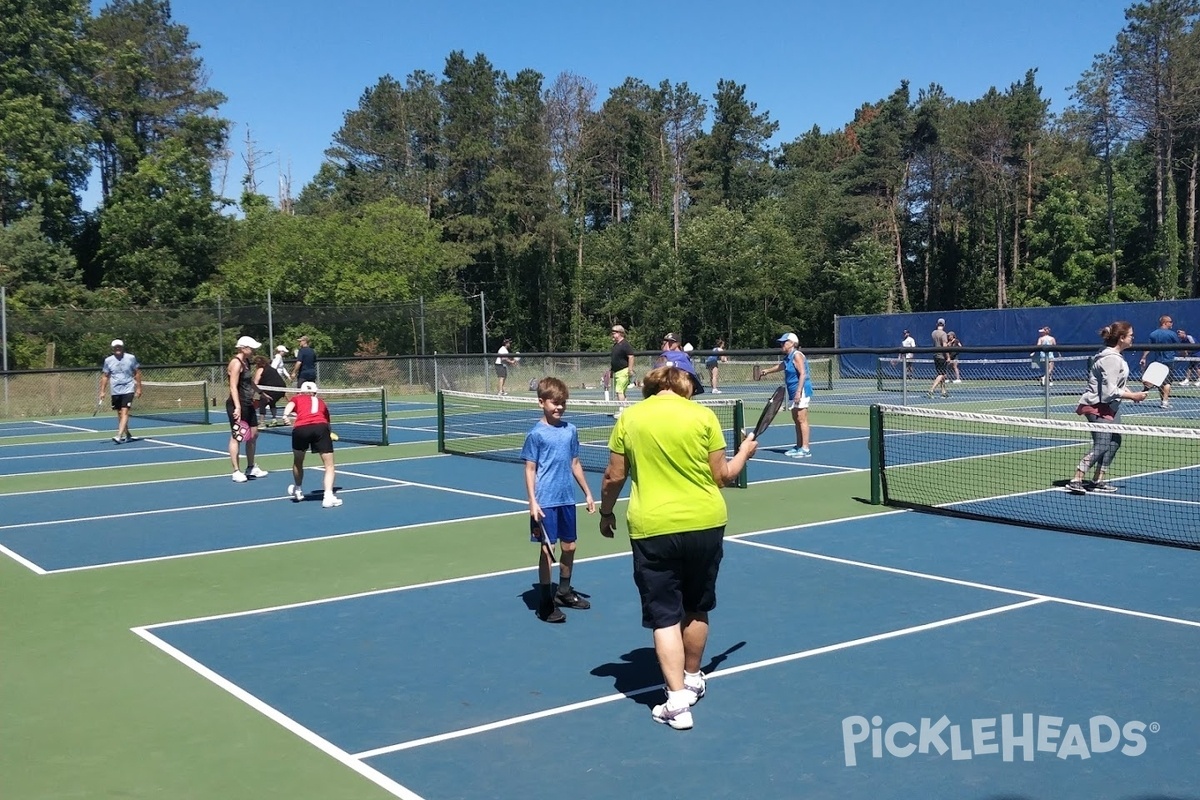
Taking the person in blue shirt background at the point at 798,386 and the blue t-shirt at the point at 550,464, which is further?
the person in blue shirt background at the point at 798,386

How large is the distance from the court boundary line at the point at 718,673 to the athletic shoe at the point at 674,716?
0.43 metres

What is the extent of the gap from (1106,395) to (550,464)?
7.34m

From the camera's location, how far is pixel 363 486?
15.3 meters

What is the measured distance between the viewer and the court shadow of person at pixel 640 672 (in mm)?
6234

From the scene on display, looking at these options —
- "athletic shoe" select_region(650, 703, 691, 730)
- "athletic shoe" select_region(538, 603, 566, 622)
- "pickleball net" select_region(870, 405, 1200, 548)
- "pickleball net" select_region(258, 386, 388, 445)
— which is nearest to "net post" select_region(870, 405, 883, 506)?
"pickleball net" select_region(870, 405, 1200, 548)

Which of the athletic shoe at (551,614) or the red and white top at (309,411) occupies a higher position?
the red and white top at (309,411)

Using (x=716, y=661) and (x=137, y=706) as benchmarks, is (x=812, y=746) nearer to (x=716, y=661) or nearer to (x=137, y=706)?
(x=716, y=661)

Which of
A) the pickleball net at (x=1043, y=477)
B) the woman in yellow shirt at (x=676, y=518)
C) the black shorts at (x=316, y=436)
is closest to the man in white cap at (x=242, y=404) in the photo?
the black shorts at (x=316, y=436)

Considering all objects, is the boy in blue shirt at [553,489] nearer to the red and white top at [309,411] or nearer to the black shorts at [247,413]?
the red and white top at [309,411]

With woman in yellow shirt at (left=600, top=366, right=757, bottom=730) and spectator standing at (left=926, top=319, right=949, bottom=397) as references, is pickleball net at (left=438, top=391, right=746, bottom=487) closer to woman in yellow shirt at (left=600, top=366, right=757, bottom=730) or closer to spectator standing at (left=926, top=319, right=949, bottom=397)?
spectator standing at (left=926, top=319, right=949, bottom=397)

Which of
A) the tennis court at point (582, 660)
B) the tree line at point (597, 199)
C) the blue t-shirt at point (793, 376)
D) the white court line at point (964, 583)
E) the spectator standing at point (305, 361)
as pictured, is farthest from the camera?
the tree line at point (597, 199)

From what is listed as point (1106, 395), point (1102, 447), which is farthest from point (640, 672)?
point (1106, 395)

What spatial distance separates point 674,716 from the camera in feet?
18.6

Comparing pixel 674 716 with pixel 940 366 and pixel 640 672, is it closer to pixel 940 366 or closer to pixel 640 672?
pixel 640 672
